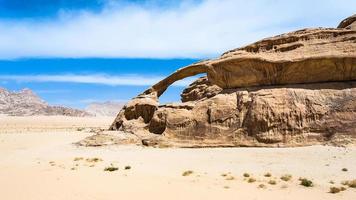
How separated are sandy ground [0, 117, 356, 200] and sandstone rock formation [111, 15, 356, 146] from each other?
133cm

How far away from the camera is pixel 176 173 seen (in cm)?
1367

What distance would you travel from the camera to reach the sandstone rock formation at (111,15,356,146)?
1814cm

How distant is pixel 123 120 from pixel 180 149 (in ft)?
21.3

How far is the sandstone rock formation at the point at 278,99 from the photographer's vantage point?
18.1 metres

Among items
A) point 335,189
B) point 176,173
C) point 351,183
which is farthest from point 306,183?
point 176,173

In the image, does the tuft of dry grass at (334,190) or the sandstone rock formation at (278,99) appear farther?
the sandstone rock formation at (278,99)

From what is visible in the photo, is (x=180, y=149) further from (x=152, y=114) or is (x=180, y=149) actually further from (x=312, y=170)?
(x=312, y=170)

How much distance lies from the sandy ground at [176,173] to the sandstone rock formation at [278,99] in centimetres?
133

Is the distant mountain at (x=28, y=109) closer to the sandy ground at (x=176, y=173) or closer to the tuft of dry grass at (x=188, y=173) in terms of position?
the sandy ground at (x=176, y=173)

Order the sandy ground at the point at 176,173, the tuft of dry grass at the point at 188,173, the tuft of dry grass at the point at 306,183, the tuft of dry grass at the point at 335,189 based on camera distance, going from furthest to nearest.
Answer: the tuft of dry grass at the point at 188,173
the tuft of dry grass at the point at 306,183
the sandy ground at the point at 176,173
the tuft of dry grass at the point at 335,189

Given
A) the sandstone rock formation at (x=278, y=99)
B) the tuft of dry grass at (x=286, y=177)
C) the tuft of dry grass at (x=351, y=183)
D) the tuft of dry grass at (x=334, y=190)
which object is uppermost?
the sandstone rock formation at (x=278, y=99)

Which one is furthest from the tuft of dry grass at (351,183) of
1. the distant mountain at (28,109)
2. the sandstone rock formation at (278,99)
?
the distant mountain at (28,109)

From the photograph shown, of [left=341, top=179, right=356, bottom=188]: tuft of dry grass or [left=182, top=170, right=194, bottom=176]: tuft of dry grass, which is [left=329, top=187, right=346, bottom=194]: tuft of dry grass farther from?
[left=182, top=170, right=194, bottom=176]: tuft of dry grass

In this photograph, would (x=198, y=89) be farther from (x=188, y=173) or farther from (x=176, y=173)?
(x=188, y=173)
